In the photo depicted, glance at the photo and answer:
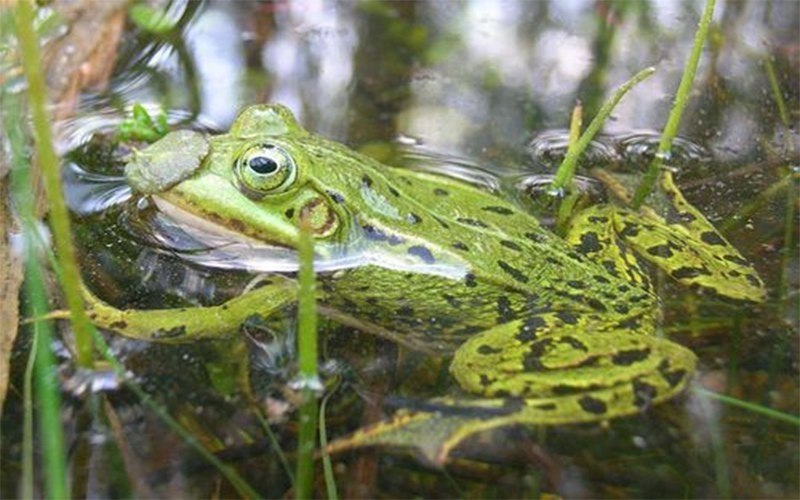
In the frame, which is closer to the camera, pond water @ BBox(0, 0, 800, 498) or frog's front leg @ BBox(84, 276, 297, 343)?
pond water @ BBox(0, 0, 800, 498)

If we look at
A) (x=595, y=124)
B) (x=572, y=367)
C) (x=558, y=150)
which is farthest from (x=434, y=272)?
(x=558, y=150)

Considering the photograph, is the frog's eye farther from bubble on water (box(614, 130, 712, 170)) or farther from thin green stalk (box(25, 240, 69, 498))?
bubble on water (box(614, 130, 712, 170))

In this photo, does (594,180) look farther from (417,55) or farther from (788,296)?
(417,55)

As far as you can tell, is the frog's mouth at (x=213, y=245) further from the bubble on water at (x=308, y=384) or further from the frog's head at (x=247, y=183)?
the bubble on water at (x=308, y=384)

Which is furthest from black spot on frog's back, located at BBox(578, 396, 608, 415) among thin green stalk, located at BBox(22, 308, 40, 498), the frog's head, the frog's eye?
thin green stalk, located at BBox(22, 308, 40, 498)

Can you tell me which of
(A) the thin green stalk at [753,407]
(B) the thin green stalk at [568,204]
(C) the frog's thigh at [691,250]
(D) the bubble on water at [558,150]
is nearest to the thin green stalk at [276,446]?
(A) the thin green stalk at [753,407]

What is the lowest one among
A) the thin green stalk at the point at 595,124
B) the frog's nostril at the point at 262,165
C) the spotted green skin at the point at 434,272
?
the spotted green skin at the point at 434,272

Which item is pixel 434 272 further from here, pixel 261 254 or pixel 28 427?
pixel 28 427
